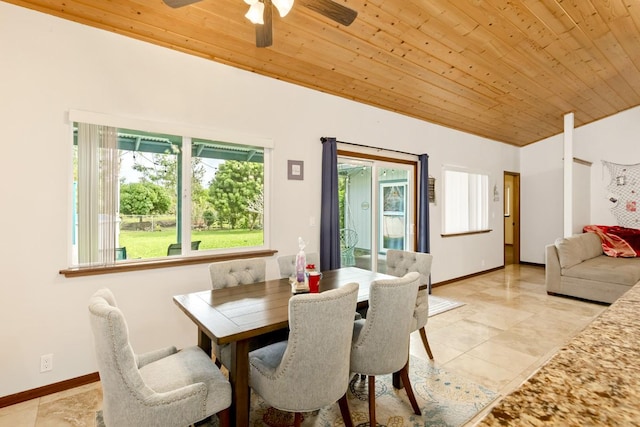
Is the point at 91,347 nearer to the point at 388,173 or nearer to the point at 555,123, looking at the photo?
Answer: the point at 388,173

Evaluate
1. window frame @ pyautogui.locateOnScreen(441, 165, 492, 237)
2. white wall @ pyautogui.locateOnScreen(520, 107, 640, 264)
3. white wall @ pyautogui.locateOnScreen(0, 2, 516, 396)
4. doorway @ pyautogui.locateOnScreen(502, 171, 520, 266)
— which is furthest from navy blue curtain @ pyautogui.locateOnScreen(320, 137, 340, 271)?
white wall @ pyautogui.locateOnScreen(520, 107, 640, 264)

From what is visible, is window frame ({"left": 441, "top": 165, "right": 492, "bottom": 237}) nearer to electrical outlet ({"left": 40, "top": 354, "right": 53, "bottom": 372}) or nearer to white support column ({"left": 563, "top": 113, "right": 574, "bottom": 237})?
white support column ({"left": 563, "top": 113, "right": 574, "bottom": 237})

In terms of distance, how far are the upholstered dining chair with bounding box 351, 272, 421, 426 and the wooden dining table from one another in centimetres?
27

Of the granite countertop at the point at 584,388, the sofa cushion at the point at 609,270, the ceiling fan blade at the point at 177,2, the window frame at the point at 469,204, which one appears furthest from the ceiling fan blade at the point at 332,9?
the sofa cushion at the point at 609,270

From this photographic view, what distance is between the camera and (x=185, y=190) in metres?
3.14

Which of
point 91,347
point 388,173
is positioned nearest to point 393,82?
point 388,173

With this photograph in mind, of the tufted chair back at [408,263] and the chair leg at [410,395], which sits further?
the tufted chair back at [408,263]

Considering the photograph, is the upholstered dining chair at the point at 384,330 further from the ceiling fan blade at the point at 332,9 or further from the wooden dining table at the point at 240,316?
the ceiling fan blade at the point at 332,9

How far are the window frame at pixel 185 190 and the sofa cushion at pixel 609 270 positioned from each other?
176 inches

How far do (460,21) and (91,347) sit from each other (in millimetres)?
4298

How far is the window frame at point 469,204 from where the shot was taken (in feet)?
18.6

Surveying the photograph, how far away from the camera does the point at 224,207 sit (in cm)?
341

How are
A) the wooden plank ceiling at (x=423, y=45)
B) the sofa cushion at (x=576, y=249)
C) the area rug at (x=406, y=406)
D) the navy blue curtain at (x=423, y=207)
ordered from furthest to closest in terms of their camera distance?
the navy blue curtain at (x=423, y=207)
the sofa cushion at (x=576, y=249)
the wooden plank ceiling at (x=423, y=45)
the area rug at (x=406, y=406)

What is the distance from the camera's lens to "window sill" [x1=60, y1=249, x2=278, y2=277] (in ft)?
8.42
